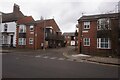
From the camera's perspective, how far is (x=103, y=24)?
2714 centimetres

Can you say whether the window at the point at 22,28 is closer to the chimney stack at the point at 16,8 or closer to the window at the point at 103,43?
the chimney stack at the point at 16,8

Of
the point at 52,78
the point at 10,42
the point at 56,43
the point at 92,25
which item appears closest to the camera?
the point at 52,78

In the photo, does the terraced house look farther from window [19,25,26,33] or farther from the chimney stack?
the chimney stack

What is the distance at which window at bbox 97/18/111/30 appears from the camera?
26.5 metres

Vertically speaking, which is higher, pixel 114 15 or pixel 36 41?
pixel 114 15

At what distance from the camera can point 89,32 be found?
28.9 metres

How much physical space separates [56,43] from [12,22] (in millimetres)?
16250

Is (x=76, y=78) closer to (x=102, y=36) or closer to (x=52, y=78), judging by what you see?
(x=52, y=78)

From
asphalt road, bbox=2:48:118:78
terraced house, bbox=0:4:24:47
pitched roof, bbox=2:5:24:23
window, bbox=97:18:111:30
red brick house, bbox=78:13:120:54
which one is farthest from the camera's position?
pitched roof, bbox=2:5:24:23

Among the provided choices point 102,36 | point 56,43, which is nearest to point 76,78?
point 102,36

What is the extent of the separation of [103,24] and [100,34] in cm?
178

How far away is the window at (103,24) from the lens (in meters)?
26.5

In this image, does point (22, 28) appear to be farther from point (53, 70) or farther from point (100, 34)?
point (53, 70)

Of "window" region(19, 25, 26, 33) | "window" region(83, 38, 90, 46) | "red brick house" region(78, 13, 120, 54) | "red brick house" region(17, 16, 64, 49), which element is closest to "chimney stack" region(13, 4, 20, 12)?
"red brick house" region(17, 16, 64, 49)
